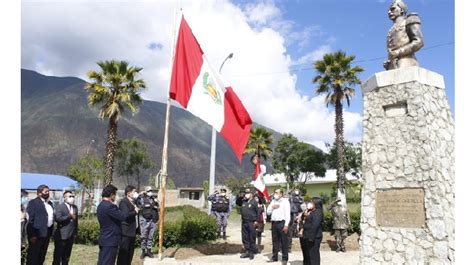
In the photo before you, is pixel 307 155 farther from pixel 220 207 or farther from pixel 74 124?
pixel 74 124

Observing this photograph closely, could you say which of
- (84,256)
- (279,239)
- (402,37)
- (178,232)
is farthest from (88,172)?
(402,37)

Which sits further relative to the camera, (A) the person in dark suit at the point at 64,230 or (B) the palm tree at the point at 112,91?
(B) the palm tree at the point at 112,91

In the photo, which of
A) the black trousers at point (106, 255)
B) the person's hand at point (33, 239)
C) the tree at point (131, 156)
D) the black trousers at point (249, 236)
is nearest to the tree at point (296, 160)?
the tree at point (131, 156)

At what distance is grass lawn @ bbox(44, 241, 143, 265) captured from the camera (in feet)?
34.1

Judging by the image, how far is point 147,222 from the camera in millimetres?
10953

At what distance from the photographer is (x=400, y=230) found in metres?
7.16

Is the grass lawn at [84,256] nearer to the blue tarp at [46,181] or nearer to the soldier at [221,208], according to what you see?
the soldier at [221,208]

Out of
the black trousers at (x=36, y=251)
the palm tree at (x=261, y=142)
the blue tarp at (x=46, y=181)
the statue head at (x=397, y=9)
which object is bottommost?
the blue tarp at (x=46, y=181)

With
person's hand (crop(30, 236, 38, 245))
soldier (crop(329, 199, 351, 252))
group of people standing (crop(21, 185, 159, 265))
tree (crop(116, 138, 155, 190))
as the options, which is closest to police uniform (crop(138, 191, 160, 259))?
group of people standing (crop(21, 185, 159, 265))

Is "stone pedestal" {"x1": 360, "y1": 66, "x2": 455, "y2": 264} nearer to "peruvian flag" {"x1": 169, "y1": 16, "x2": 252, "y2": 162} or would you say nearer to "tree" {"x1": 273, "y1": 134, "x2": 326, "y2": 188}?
"peruvian flag" {"x1": 169, "y1": 16, "x2": 252, "y2": 162}

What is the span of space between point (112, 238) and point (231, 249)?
6.89 metres

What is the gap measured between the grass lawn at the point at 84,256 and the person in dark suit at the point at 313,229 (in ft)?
13.5

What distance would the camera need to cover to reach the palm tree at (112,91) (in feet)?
72.3

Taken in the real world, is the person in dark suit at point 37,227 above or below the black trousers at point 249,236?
above
